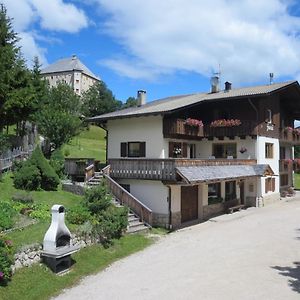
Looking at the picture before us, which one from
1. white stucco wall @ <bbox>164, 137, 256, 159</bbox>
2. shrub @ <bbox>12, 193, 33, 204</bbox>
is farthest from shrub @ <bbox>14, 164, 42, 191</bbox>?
white stucco wall @ <bbox>164, 137, 256, 159</bbox>

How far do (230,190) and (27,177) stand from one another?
15.0 meters

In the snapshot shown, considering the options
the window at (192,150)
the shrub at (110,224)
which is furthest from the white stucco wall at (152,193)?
the window at (192,150)

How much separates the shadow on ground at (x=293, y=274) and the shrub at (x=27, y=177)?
44.0 ft

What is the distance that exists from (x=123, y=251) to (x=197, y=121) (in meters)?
15.2

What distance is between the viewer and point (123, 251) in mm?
16828

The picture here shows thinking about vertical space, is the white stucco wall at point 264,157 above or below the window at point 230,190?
above

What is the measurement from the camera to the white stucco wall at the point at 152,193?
73.2ft

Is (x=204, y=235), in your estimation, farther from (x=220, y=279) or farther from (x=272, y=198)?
(x=272, y=198)

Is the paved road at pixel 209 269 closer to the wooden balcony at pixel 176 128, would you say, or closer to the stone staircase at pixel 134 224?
the stone staircase at pixel 134 224

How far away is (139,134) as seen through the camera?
2816cm

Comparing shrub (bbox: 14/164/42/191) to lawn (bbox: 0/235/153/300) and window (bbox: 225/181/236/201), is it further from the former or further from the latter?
window (bbox: 225/181/236/201)

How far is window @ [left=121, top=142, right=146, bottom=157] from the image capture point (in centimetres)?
2803

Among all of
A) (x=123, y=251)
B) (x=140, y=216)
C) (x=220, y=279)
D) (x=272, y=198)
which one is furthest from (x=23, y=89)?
(x=272, y=198)

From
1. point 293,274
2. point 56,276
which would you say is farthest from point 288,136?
point 56,276
